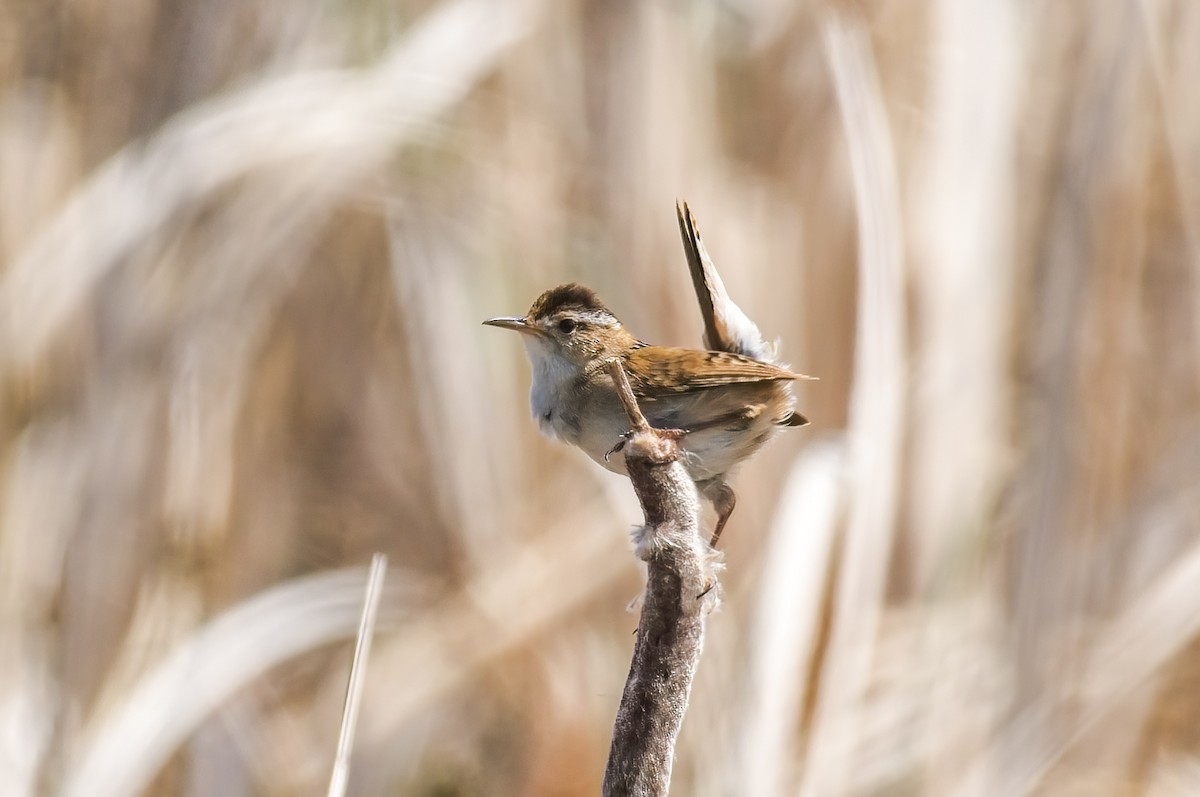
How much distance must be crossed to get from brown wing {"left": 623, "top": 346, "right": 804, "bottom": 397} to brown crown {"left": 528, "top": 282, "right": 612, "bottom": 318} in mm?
132

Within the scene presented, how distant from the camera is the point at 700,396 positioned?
5.06 feet

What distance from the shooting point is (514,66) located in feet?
7.46

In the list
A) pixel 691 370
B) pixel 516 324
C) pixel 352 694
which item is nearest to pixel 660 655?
pixel 352 694

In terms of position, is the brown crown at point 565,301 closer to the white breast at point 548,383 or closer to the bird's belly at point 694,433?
the white breast at point 548,383

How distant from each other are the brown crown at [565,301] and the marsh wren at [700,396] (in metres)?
0.06

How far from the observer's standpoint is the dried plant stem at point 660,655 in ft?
2.49

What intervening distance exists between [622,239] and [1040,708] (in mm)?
1060

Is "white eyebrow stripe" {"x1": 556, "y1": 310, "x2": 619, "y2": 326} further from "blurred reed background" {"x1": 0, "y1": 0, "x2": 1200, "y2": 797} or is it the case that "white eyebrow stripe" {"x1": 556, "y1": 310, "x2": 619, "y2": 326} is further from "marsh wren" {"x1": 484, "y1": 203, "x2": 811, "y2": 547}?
"blurred reed background" {"x1": 0, "y1": 0, "x2": 1200, "y2": 797}

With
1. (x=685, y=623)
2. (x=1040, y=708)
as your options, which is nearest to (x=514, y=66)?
(x=1040, y=708)

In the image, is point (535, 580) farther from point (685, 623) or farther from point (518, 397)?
point (685, 623)

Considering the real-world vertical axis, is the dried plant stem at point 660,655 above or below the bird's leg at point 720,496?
below

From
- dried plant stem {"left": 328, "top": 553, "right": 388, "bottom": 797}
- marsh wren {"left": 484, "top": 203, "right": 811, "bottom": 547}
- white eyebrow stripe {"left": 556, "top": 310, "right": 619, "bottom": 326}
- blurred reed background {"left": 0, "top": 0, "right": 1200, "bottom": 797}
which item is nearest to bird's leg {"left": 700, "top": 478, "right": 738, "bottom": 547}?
marsh wren {"left": 484, "top": 203, "right": 811, "bottom": 547}

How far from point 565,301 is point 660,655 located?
0.99m

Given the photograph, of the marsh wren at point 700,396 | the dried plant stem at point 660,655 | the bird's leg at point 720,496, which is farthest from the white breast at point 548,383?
the dried plant stem at point 660,655
